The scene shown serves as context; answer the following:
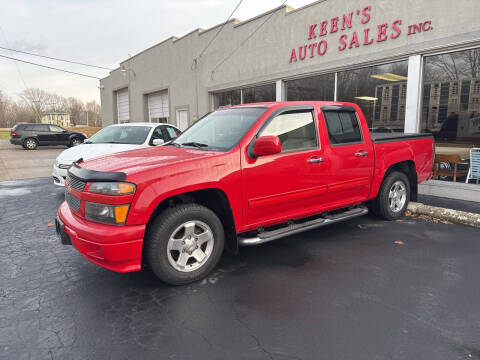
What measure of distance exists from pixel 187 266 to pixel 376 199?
3.46 m

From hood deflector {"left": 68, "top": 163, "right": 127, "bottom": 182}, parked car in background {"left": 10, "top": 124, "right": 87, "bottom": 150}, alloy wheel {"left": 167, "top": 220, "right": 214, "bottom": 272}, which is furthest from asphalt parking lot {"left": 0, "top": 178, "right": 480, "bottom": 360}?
parked car in background {"left": 10, "top": 124, "right": 87, "bottom": 150}

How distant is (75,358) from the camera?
7.75 feet

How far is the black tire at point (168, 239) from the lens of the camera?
3145 mm

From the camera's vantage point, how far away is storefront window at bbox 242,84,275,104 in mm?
12016

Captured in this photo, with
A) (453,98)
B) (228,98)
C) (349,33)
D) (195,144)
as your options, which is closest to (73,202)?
(195,144)

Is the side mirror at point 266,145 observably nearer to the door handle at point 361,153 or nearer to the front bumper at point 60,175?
the door handle at point 361,153

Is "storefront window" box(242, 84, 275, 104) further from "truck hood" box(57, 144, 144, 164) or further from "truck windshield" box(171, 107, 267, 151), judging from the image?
"truck windshield" box(171, 107, 267, 151)

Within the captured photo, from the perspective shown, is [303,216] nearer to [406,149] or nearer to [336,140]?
[336,140]

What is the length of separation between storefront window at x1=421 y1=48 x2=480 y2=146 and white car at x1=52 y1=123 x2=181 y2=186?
5.96 metres

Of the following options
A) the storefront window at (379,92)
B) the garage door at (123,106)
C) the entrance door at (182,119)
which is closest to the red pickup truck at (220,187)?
the storefront window at (379,92)

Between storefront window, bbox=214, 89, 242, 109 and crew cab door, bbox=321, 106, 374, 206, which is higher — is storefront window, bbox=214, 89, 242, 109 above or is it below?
above

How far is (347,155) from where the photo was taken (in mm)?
4562

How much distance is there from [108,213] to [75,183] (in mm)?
684

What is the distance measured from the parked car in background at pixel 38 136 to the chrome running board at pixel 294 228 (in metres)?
23.8
